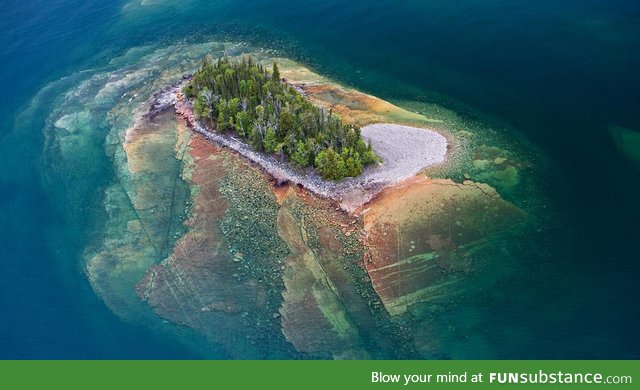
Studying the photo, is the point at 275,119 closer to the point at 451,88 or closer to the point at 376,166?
the point at 376,166

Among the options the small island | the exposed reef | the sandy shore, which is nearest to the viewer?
the exposed reef

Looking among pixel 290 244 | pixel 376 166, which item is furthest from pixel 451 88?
pixel 290 244

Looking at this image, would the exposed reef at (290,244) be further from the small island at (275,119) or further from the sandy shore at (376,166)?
the small island at (275,119)

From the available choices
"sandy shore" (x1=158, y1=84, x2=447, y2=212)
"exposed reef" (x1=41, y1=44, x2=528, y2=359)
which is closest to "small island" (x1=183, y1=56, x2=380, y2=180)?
"sandy shore" (x1=158, y1=84, x2=447, y2=212)

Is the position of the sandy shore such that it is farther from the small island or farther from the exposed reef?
the small island

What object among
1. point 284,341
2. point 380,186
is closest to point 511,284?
point 380,186

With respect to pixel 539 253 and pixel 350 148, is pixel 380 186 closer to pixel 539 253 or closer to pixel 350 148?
pixel 350 148

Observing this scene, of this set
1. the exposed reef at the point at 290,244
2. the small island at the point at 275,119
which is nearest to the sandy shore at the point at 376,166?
the exposed reef at the point at 290,244
